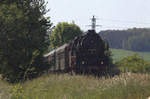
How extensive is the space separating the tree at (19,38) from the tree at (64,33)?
45816mm

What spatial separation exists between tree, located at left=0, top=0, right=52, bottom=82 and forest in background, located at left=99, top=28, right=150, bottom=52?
130376 mm

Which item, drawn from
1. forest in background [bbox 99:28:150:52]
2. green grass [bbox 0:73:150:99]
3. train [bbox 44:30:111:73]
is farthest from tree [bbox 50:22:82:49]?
forest in background [bbox 99:28:150:52]

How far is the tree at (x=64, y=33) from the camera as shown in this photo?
65.1 metres

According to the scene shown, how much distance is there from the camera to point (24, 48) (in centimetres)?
1753

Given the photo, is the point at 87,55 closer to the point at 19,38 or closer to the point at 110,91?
the point at 19,38

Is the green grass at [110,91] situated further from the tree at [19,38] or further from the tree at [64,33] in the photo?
the tree at [64,33]

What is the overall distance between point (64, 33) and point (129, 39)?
311 feet

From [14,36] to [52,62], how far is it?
3.75 meters

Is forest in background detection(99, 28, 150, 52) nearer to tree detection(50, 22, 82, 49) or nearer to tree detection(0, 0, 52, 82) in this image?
tree detection(50, 22, 82, 49)

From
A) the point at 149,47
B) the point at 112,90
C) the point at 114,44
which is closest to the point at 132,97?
the point at 112,90

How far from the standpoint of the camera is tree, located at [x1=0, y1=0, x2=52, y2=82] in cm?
1680

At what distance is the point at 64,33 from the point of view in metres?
65.8

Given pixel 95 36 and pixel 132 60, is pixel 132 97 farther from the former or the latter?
pixel 132 60

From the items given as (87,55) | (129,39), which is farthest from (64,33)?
(129,39)
